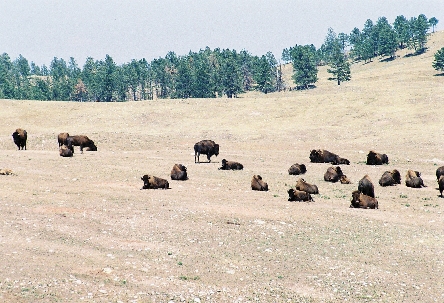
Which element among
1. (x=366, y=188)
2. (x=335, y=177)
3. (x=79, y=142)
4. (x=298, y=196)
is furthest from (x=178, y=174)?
(x=79, y=142)

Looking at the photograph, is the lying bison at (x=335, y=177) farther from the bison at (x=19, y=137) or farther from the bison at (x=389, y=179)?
the bison at (x=19, y=137)

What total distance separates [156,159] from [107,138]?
527 inches

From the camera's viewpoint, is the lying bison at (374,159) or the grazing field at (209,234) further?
the lying bison at (374,159)

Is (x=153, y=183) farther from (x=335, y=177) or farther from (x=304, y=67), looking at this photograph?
(x=304, y=67)

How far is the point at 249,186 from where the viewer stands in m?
26.1

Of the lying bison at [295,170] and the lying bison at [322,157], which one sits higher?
the lying bison at [322,157]

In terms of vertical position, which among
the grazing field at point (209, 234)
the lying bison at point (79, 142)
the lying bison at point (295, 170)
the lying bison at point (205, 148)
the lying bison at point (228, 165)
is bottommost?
the grazing field at point (209, 234)

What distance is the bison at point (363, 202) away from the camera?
71.3 ft

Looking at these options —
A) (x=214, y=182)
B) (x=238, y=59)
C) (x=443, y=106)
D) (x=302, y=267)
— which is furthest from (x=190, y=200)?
(x=238, y=59)

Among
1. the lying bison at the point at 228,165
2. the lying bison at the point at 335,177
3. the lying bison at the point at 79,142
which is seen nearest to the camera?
the lying bison at the point at 335,177

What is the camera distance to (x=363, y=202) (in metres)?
21.8

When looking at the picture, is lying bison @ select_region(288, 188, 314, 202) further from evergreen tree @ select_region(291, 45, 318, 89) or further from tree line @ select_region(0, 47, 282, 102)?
evergreen tree @ select_region(291, 45, 318, 89)

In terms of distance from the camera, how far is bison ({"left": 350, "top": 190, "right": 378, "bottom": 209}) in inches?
856

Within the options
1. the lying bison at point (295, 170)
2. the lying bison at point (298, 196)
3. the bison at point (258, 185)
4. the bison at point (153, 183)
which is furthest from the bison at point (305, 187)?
the bison at point (153, 183)
